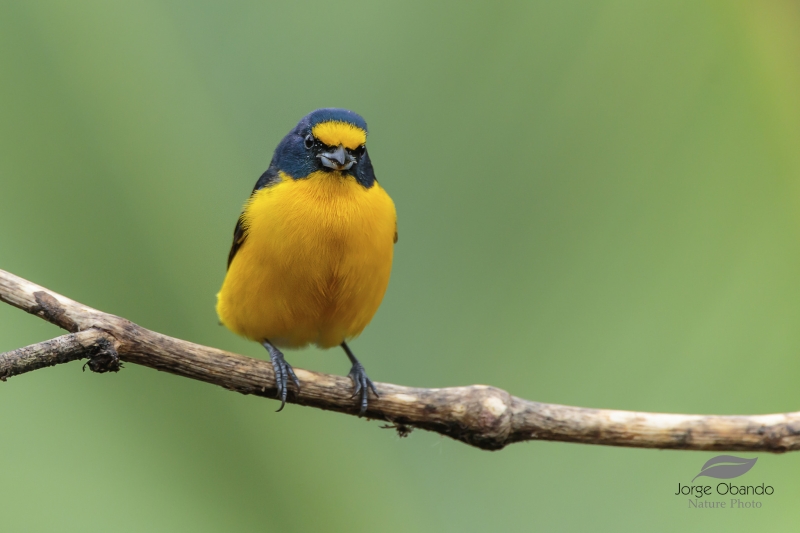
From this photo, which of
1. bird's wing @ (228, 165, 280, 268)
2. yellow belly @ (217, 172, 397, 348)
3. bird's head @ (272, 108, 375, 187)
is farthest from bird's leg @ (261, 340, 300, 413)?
bird's head @ (272, 108, 375, 187)

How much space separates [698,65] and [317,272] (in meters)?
1.93

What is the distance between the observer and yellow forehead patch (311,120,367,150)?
3.34 metres

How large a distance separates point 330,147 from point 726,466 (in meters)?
2.28

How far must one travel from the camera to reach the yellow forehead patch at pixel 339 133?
11.0 ft

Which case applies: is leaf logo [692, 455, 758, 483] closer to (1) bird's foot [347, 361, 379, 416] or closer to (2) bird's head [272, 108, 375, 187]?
(1) bird's foot [347, 361, 379, 416]

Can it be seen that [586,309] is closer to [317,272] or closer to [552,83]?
[552,83]

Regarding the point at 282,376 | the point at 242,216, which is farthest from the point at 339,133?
the point at 282,376

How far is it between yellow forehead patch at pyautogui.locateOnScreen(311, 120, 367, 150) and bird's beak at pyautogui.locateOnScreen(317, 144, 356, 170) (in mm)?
38

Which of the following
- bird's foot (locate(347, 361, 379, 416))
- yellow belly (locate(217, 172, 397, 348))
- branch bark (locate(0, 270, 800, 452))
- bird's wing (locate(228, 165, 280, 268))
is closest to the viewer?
branch bark (locate(0, 270, 800, 452))

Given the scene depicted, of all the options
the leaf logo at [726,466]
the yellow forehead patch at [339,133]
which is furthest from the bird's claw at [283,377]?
the leaf logo at [726,466]

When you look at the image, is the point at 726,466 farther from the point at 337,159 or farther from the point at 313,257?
the point at 337,159

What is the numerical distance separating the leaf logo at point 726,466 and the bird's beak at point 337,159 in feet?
6.87

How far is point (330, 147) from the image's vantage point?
337 centimetres

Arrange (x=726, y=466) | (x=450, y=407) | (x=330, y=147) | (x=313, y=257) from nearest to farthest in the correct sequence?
(x=450, y=407) → (x=726, y=466) → (x=313, y=257) → (x=330, y=147)
